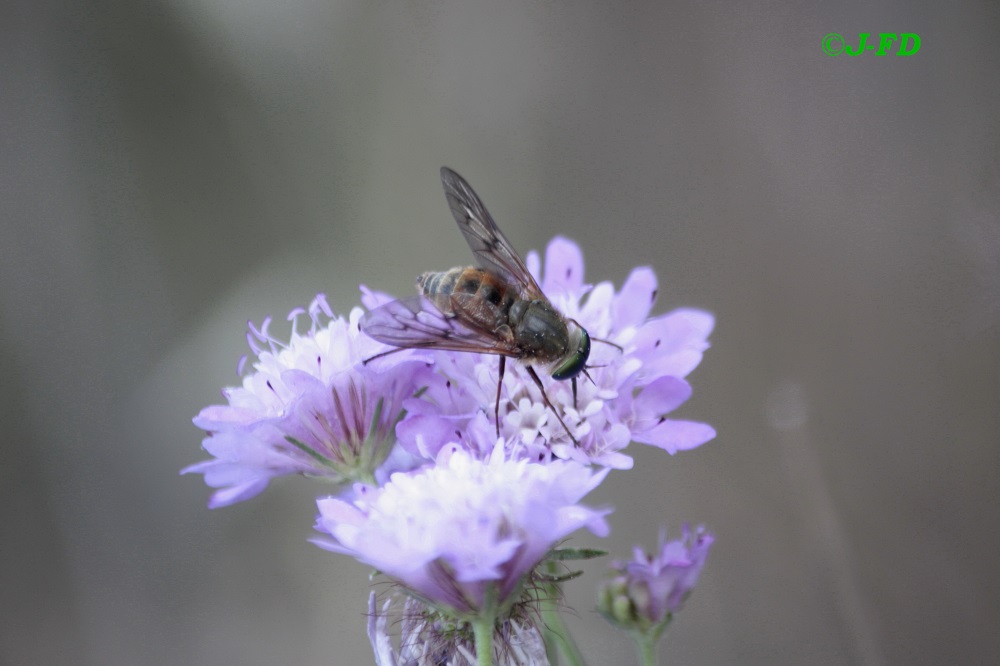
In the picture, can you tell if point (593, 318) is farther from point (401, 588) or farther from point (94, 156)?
point (94, 156)

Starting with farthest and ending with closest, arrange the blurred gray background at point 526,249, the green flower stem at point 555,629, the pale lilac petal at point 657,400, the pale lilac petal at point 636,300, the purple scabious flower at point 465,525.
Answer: the blurred gray background at point 526,249
the pale lilac petal at point 636,300
the pale lilac petal at point 657,400
the green flower stem at point 555,629
the purple scabious flower at point 465,525

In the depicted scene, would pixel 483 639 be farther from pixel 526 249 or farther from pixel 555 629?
pixel 526 249

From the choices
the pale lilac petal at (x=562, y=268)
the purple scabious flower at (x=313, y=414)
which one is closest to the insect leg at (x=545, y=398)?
the purple scabious flower at (x=313, y=414)

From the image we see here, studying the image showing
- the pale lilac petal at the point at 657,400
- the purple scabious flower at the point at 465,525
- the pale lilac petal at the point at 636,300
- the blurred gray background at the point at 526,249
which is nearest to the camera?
the purple scabious flower at the point at 465,525

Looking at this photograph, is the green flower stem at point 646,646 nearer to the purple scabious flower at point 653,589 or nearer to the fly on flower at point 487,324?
the purple scabious flower at point 653,589

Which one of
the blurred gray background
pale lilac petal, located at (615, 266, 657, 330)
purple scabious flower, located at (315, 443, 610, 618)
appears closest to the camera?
purple scabious flower, located at (315, 443, 610, 618)

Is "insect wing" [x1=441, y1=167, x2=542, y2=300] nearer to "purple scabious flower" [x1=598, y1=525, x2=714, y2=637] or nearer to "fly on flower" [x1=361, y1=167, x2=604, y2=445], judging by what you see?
"fly on flower" [x1=361, y1=167, x2=604, y2=445]

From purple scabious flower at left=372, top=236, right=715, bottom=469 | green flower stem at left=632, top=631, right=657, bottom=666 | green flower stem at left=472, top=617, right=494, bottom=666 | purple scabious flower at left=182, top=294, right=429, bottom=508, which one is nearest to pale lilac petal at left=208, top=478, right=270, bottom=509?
purple scabious flower at left=182, top=294, right=429, bottom=508

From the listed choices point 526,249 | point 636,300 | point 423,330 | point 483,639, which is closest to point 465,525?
point 483,639
